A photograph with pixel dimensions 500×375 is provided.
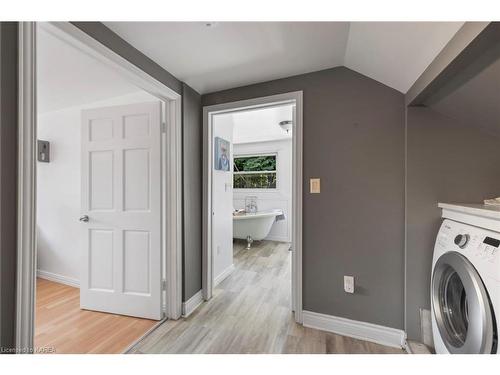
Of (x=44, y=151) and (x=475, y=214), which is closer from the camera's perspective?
(x=475, y=214)

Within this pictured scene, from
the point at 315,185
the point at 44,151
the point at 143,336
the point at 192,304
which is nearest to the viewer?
Result: the point at 143,336

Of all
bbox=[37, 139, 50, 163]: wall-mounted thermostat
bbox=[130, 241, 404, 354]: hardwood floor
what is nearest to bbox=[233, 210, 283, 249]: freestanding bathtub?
bbox=[130, 241, 404, 354]: hardwood floor

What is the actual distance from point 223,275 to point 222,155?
1554mm

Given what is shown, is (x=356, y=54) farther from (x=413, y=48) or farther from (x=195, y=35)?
(x=195, y=35)

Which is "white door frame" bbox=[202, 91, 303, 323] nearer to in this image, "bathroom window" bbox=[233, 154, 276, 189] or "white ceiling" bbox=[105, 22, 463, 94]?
"white ceiling" bbox=[105, 22, 463, 94]

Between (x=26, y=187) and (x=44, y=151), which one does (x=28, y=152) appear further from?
(x=44, y=151)

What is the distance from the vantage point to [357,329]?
1659 millimetres

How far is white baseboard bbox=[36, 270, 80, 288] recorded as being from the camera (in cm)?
256

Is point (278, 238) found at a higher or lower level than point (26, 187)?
lower

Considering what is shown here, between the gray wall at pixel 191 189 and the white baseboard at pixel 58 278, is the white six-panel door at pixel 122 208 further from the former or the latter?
the white baseboard at pixel 58 278

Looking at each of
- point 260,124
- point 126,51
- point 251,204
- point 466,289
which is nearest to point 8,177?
point 126,51

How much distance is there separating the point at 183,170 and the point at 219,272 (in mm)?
1455

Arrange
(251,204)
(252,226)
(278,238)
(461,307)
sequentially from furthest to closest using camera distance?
(251,204) < (278,238) < (252,226) < (461,307)

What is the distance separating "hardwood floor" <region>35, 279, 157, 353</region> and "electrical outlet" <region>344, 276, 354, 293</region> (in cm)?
165
